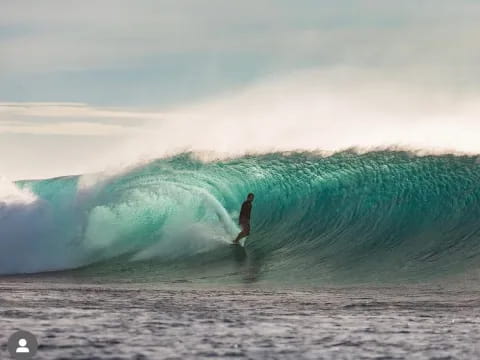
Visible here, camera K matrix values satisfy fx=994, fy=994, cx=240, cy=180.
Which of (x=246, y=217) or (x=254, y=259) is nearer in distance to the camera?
(x=254, y=259)

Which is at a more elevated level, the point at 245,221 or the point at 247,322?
the point at 245,221

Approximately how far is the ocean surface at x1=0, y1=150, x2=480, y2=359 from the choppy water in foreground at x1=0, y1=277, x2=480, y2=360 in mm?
23

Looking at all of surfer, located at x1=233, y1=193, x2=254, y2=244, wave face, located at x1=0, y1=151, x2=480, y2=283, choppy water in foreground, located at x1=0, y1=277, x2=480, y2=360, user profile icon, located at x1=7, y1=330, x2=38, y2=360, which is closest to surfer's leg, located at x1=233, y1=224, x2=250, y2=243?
surfer, located at x1=233, y1=193, x2=254, y2=244

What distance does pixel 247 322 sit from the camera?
11.2 meters

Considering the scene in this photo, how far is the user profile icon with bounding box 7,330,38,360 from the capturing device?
29.3 feet

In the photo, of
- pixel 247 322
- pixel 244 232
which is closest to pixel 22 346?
pixel 247 322

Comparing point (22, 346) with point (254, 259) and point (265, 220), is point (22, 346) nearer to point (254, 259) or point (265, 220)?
point (254, 259)

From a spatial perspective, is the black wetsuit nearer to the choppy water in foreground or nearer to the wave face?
the wave face

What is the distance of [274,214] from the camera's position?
23469 millimetres

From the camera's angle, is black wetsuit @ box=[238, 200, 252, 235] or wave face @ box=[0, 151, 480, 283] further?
black wetsuit @ box=[238, 200, 252, 235]

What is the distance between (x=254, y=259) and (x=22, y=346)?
10.4 m

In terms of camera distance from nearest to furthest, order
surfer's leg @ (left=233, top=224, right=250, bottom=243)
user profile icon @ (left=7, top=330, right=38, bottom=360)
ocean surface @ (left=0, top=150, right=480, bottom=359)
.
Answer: user profile icon @ (left=7, top=330, right=38, bottom=360)
ocean surface @ (left=0, top=150, right=480, bottom=359)
surfer's leg @ (left=233, top=224, right=250, bottom=243)

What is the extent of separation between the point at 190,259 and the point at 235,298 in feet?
19.9

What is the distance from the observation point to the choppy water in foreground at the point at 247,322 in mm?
9469
